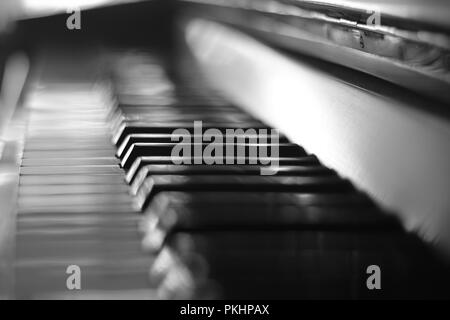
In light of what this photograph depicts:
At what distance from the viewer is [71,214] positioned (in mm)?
1707

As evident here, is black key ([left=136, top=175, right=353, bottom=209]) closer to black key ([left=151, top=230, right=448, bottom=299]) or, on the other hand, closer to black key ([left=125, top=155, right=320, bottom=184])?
black key ([left=125, top=155, right=320, bottom=184])

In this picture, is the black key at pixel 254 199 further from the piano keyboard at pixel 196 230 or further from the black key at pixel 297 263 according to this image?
the black key at pixel 297 263

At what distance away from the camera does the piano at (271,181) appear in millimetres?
1321

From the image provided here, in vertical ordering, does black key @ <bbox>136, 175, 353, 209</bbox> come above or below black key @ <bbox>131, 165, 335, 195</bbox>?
below

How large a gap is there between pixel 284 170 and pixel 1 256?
72cm

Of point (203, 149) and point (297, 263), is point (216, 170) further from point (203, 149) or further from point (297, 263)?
point (297, 263)

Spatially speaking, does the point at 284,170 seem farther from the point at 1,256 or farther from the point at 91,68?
the point at 91,68

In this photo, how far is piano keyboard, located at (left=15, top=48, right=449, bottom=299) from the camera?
128 centimetres

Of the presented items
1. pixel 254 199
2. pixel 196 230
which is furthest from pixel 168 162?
pixel 196 230

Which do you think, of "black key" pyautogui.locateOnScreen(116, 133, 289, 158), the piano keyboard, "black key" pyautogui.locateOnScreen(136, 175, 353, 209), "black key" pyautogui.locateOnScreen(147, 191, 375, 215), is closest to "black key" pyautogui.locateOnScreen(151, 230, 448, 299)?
Result: the piano keyboard

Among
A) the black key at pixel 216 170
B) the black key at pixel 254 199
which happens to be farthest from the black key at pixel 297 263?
the black key at pixel 216 170

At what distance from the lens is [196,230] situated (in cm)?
152

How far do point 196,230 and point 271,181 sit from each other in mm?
399
